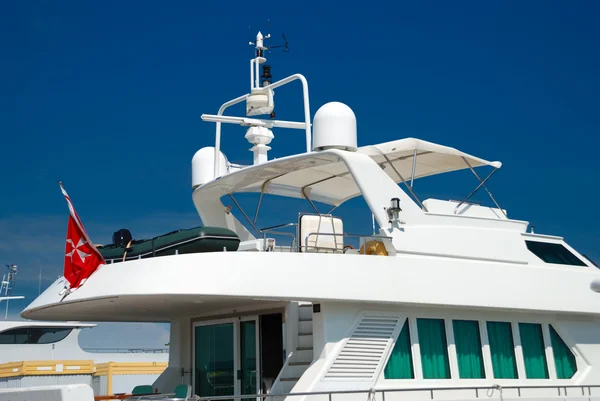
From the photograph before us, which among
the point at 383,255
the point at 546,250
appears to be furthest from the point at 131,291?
the point at 546,250

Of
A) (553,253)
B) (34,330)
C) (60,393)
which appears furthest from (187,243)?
(34,330)

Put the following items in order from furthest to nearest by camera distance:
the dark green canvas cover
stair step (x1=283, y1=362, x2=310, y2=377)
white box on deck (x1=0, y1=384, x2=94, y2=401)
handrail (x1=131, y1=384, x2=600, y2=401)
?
stair step (x1=283, y1=362, x2=310, y2=377), the dark green canvas cover, handrail (x1=131, y1=384, x2=600, y2=401), white box on deck (x1=0, y1=384, x2=94, y2=401)

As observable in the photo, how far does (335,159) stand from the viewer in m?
14.1

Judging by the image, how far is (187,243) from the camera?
12.6 m

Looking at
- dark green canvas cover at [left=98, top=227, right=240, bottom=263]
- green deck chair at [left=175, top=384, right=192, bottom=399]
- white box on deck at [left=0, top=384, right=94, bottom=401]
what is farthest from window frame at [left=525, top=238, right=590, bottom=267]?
white box on deck at [left=0, top=384, right=94, bottom=401]

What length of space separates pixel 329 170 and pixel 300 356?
4.81 meters

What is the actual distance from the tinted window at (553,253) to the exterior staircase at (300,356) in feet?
15.2

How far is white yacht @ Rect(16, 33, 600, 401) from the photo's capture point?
1191 centimetres

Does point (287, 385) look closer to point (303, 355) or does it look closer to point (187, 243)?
point (303, 355)

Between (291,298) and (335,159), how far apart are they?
3245mm

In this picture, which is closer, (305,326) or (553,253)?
(305,326)

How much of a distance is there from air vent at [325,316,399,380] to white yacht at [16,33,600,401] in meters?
0.02

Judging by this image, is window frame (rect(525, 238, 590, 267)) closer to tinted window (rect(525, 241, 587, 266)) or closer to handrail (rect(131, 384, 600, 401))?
tinted window (rect(525, 241, 587, 266))

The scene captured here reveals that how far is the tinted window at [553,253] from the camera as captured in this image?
591 inches
